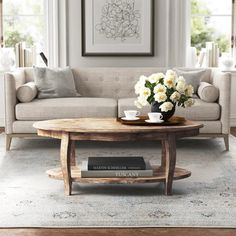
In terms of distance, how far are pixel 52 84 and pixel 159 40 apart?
1.61 metres

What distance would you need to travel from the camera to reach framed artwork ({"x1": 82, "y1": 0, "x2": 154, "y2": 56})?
22.7 ft

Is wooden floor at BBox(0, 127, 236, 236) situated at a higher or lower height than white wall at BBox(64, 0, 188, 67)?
lower

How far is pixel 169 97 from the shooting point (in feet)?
13.3

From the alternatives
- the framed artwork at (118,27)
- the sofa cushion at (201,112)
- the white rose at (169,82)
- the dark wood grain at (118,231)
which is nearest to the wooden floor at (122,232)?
the dark wood grain at (118,231)

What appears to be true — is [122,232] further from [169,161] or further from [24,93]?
[24,93]

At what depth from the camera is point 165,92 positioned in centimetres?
402

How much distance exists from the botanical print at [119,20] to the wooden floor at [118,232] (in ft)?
13.6

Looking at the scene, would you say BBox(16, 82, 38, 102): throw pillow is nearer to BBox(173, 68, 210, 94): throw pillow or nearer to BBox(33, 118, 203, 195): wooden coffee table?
BBox(173, 68, 210, 94): throw pillow

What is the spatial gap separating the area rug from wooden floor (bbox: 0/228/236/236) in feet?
0.25

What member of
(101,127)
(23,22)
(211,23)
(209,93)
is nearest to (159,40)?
(211,23)

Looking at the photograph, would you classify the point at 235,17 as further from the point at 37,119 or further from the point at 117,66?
the point at 37,119

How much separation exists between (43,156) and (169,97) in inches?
63.9

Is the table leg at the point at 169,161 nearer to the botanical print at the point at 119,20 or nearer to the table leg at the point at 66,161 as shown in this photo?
the table leg at the point at 66,161

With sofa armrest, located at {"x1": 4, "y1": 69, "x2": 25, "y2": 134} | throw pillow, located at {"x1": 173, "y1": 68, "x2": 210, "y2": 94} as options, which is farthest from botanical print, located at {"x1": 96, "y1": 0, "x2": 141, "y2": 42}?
sofa armrest, located at {"x1": 4, "y1": 69, "x2": 25, "y2": 134}
